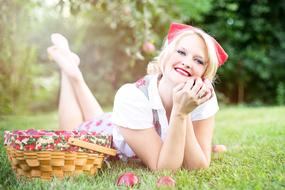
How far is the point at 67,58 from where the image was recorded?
317cm

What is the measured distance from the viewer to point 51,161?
1.96 metres

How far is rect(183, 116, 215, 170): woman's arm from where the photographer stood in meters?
2.08

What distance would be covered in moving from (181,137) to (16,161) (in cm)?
72

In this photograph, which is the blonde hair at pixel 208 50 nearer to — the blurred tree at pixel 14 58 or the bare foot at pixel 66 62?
the bare foot at pixel 66 62

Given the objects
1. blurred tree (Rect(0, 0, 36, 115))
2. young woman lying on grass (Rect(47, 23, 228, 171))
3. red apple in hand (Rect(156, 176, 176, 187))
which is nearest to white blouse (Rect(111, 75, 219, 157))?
young woman lying on grass (Rect(47, 23, 228, 171))

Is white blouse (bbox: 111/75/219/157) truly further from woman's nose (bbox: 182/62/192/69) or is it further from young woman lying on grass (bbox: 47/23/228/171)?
woman's nose (bbox: 182/62/192/69)

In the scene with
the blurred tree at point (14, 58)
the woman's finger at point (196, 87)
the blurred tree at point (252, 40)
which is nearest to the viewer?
the woman's finger at point (196, 87)

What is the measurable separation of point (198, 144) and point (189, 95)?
0.36 metres

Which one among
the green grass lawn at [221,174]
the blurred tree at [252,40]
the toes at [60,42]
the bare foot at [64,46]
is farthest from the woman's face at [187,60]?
the blurred tree at [252,40]

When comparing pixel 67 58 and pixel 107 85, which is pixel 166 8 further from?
pixel 67 58

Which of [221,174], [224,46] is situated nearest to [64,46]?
[221,174]

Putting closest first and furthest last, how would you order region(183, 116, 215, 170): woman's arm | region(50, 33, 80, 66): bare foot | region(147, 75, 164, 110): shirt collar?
region(183, 116, 215, 170): woman's arm, region(147, 75, 164, 110): shirt collar, region(50, 33, 80, 66): bare foot

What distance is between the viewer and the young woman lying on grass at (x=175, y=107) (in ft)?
6.49

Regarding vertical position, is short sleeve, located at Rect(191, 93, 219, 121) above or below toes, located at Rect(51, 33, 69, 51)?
below
